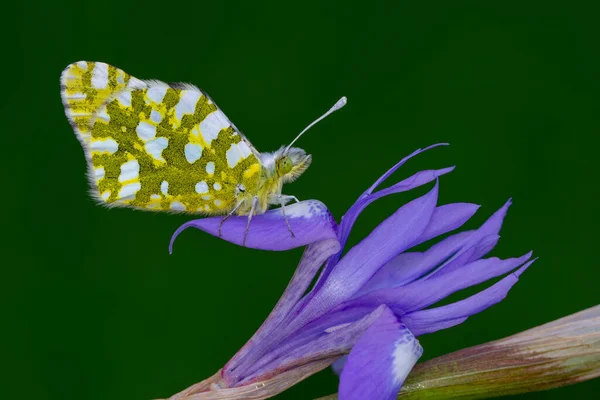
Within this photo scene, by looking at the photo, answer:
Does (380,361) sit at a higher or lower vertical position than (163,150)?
lower

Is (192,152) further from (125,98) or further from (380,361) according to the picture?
(380,361)

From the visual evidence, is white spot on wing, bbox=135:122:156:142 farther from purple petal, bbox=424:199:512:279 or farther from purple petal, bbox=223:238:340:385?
purple petal, bbox=424:199:512:279

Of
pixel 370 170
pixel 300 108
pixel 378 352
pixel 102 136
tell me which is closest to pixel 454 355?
pixel 378 352

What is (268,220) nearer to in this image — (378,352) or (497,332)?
(378,352)

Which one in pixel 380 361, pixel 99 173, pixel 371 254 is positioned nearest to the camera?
pixel 380 361

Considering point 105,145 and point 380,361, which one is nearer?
point 380,361

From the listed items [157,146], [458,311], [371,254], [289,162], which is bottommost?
[458,311]

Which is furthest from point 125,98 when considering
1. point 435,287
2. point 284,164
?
point 435,287
